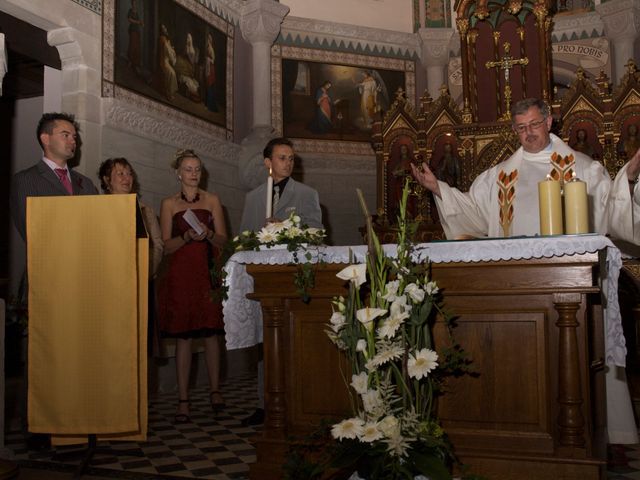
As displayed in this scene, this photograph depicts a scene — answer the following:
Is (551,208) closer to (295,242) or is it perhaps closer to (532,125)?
(532,125)

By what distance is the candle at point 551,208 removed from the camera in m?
3.16

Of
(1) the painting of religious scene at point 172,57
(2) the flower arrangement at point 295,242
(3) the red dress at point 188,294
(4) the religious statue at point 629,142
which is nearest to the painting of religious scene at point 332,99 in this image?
(1) the painting of religious scene at point 172,57

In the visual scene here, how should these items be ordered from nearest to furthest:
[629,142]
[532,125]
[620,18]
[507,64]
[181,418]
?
[532,125], [181,418], [629,142], [507,64], [620,18]

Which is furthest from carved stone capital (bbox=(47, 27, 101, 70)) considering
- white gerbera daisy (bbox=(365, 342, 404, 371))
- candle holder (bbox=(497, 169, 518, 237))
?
white gerbera daisy (bbox=(365, 342, 404, 371))

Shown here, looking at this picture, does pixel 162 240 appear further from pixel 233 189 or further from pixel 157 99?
pixel 233 189

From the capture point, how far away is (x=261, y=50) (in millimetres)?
9805

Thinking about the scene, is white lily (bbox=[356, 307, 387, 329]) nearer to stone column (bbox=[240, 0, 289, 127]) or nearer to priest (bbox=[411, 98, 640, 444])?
priest (bbox=[411, 98, 640, 444])

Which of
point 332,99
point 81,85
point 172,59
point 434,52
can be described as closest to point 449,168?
→ point 332,99

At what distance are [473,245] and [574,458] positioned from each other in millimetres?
997

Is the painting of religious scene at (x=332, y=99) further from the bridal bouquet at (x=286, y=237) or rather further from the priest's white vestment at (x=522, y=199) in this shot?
the bridal bouquet at (x=286, y=237)

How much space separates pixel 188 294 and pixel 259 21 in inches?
224

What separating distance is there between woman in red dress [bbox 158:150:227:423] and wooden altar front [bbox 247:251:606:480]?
1.70m

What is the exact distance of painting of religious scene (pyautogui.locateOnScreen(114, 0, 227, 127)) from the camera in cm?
718

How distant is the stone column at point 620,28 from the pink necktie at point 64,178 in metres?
9.15
